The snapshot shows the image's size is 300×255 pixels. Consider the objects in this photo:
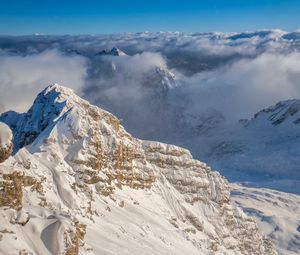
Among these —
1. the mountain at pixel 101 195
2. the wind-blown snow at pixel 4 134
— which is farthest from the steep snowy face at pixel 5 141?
the mountain at pixel 101 195

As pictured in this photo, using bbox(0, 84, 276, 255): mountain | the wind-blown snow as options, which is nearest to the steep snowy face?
the wind-blown snow

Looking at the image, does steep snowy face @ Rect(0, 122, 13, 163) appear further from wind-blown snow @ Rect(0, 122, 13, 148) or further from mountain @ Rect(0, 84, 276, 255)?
mountain @ Rect(0, 84, 276, 255)

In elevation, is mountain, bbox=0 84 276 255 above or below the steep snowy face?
below

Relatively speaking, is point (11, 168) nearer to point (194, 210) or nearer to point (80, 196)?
point (80, 196)

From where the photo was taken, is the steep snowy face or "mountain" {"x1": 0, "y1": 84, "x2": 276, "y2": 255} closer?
the steep snowy face
